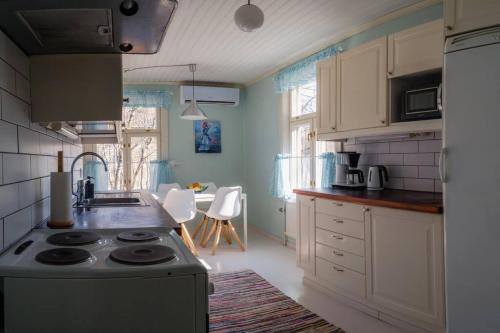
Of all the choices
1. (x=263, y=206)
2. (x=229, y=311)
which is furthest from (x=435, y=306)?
(x=263, y=206)

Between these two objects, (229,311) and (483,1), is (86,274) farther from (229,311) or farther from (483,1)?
(483,1)

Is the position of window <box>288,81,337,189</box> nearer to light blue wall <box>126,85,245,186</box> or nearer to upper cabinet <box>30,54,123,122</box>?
light blue wall <box>126,85,245,186</box>

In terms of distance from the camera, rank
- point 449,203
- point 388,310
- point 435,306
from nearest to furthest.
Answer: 1. point 449,203
2. point 435,306
3. point 388,310

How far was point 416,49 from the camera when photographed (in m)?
2.51

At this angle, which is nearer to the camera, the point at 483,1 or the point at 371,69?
the point at 483,1

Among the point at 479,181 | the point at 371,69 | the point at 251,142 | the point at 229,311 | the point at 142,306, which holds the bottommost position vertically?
the point at 229,311

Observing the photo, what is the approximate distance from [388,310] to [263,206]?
313 cm

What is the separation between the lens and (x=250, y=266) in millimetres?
3836

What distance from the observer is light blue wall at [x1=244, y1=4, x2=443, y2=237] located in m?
5.06

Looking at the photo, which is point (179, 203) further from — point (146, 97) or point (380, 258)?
point (380, 258)

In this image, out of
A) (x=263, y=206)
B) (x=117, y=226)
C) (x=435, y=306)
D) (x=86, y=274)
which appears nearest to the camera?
(x=86, y=274)

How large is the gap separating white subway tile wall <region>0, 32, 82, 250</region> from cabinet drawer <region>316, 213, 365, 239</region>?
78.6 inches

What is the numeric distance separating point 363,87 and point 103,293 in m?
2.56

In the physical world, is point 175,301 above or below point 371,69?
below
